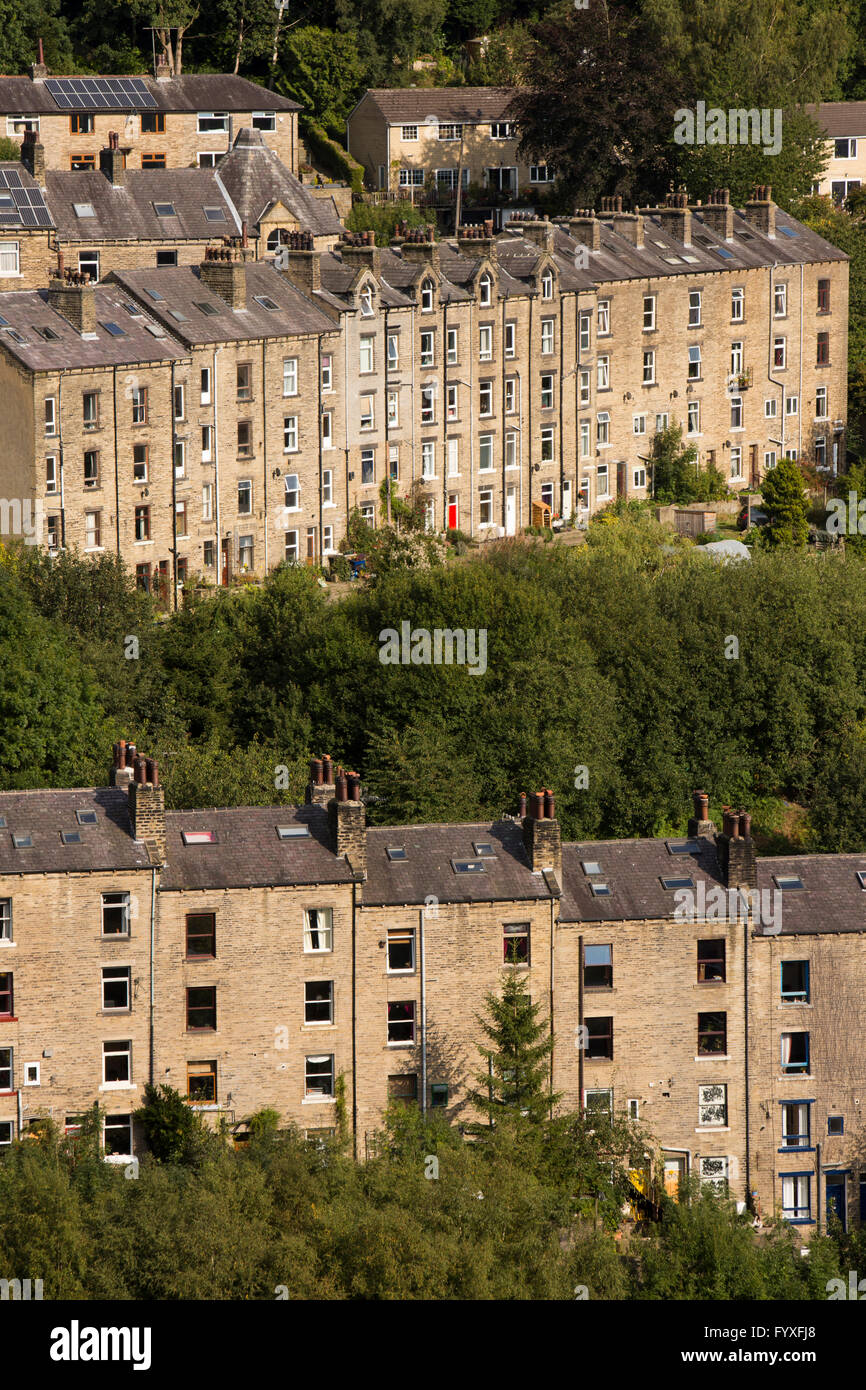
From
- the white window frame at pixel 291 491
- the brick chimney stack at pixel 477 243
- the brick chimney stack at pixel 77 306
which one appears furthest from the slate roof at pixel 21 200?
the white window frame at pixel 291 491

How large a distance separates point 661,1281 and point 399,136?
76.6 meters

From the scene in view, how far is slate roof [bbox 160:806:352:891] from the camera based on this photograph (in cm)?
5578

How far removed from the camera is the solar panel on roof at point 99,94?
10769 cm

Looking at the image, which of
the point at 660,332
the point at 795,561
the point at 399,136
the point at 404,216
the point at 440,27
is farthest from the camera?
the point at 440,27

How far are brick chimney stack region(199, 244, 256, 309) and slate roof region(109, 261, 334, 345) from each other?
212 mm

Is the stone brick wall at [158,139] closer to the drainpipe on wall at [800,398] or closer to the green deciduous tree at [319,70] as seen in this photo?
the green deciduous tree at [319,70]

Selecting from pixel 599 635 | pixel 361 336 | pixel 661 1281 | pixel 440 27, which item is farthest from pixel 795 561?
pixel 440 27

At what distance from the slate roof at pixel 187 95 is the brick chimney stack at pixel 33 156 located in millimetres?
3986

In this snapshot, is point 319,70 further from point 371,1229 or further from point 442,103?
point 371,1229

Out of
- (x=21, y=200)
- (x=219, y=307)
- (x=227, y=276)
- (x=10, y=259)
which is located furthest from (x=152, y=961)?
(x=21, y=200)

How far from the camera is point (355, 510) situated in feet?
291

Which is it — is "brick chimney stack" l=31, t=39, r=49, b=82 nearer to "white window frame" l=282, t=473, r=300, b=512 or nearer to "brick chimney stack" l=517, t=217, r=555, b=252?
"brick chimney stack" l=517, t=217, r=555, b=252
